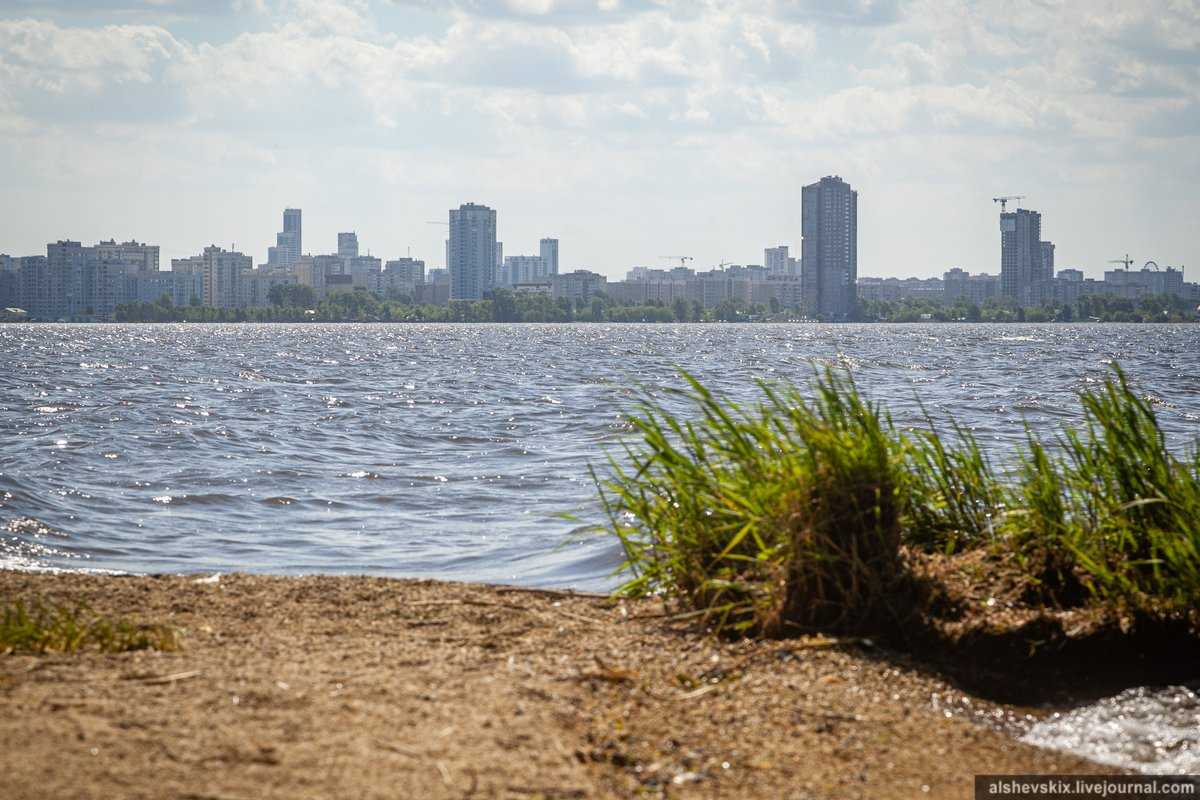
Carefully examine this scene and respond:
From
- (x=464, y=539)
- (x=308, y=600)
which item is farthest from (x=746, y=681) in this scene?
(x=464, y=539)

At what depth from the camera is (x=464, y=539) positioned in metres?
12.4

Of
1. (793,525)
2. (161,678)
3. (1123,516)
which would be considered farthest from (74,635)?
(1123,516)

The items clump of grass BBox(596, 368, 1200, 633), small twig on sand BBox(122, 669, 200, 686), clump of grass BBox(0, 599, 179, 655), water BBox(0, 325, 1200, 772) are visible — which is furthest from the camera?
water BBox(0, 325, 1200, 772)

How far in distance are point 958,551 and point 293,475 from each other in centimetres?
1174

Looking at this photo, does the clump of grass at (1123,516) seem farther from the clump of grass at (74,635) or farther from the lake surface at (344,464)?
the clump of grass at (74,635)

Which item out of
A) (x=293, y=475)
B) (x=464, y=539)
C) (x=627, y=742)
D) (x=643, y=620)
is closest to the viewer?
(x=627, y=742)

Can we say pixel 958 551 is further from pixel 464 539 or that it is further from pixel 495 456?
pixel 495 456

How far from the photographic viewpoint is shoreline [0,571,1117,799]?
4430 mm

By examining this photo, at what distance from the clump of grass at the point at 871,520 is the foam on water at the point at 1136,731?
61 cm

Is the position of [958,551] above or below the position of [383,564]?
above

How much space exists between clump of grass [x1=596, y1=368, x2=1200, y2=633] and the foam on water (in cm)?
61

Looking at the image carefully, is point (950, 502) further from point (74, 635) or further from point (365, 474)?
point (365, 474)

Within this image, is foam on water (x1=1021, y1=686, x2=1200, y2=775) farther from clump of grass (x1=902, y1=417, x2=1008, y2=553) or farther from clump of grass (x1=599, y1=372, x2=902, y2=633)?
clump of grass (x1=902, y1=417, x2=1008, y2=553)

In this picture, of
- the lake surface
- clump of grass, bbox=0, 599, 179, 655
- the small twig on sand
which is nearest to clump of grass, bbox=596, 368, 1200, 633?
the lake surface
